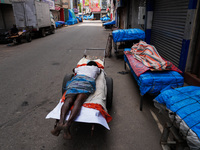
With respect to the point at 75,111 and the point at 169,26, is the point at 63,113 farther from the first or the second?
the point at 169,26

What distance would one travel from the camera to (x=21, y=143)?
2.50 m

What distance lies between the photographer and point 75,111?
2.21 m

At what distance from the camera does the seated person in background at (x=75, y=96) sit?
208cm

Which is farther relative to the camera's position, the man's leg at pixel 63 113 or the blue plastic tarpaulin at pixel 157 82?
the blue plastic tarpaulin at pixel 157 82

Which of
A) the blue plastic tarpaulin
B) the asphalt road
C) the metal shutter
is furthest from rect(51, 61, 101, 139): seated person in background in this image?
the metal shutter

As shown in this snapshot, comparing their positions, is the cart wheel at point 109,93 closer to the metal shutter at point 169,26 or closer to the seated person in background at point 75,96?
the seated person in background at point 75,96

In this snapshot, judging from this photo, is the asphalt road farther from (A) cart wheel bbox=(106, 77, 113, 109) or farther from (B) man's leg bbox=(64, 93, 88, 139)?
(B) man's leg bbox=(64, 93, 88, 139)

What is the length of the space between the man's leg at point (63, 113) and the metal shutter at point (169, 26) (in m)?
4.04

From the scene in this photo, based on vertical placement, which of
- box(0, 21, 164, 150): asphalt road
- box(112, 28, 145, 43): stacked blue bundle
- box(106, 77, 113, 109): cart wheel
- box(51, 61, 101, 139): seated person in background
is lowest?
box(0, 21, 164, 150): asphalt road

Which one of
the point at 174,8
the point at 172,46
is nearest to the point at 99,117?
the point at 172,46

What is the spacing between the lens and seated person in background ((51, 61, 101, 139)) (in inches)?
81.9

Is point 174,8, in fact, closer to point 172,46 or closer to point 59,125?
point 172,46

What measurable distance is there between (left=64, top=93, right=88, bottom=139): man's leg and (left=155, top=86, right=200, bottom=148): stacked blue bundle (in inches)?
51.3

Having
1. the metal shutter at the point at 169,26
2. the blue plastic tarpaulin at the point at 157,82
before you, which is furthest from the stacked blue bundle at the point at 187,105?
the metal shutter at the point at 169,26
